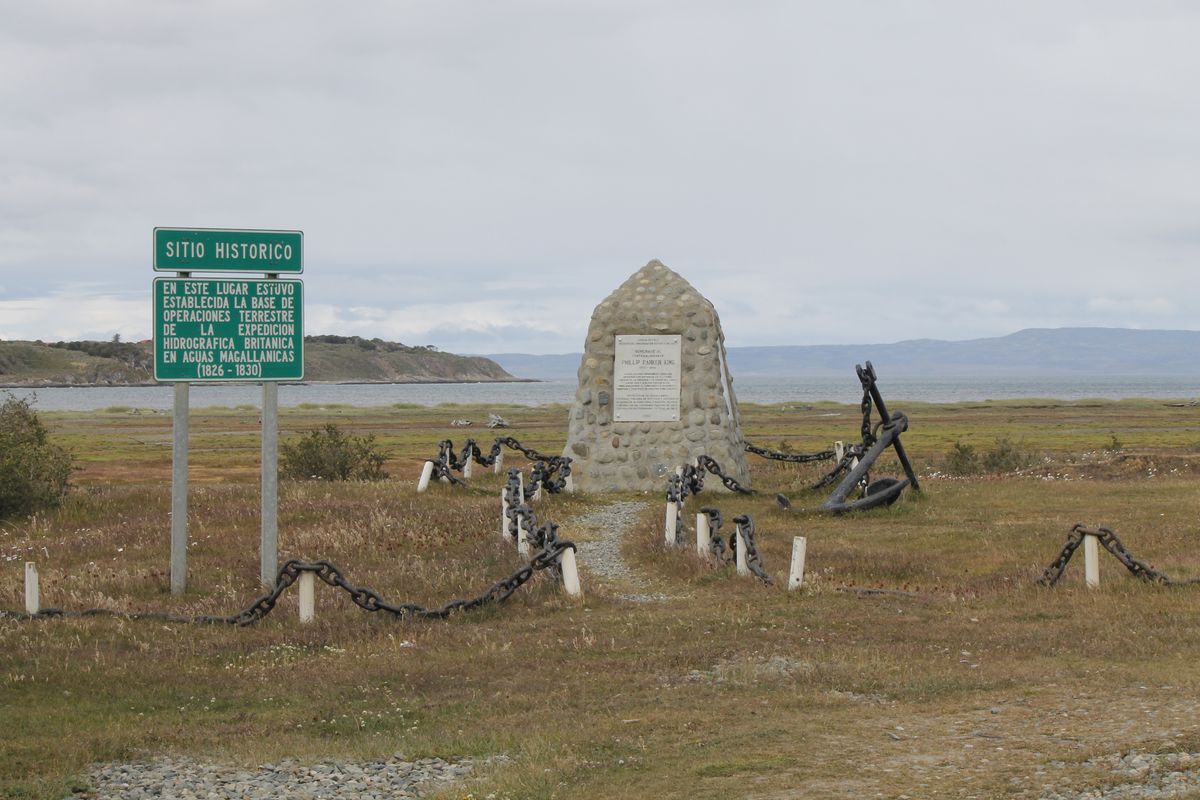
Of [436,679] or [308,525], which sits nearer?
[436,679]

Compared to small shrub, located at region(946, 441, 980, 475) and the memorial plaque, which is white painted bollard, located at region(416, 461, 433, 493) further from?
small shrub, located at region(946, 441, 980, 475)

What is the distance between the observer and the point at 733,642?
34.7 feet

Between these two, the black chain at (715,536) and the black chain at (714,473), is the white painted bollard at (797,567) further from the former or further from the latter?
the black chain at (714,473)

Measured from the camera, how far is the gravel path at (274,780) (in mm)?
6703

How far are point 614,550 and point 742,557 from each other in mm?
3404

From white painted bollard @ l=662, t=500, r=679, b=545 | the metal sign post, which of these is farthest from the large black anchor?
the metal sign post

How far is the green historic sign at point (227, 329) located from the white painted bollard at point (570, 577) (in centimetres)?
328

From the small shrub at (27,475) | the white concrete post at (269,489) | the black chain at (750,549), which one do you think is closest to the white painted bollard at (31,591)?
the white concrete post at (269,489)

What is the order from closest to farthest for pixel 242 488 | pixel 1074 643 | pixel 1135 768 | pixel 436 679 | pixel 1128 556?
pixel 1135 768
pixel 436 679
pixel 1074 643
pixel 1128 556
pixel 242 488

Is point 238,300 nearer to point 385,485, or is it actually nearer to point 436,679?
point 436,679

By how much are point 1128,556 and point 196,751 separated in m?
9.16

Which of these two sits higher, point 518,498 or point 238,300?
point 238,300

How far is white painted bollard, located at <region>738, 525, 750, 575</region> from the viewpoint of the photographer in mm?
13805

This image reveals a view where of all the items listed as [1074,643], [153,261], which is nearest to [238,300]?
[153,261]
